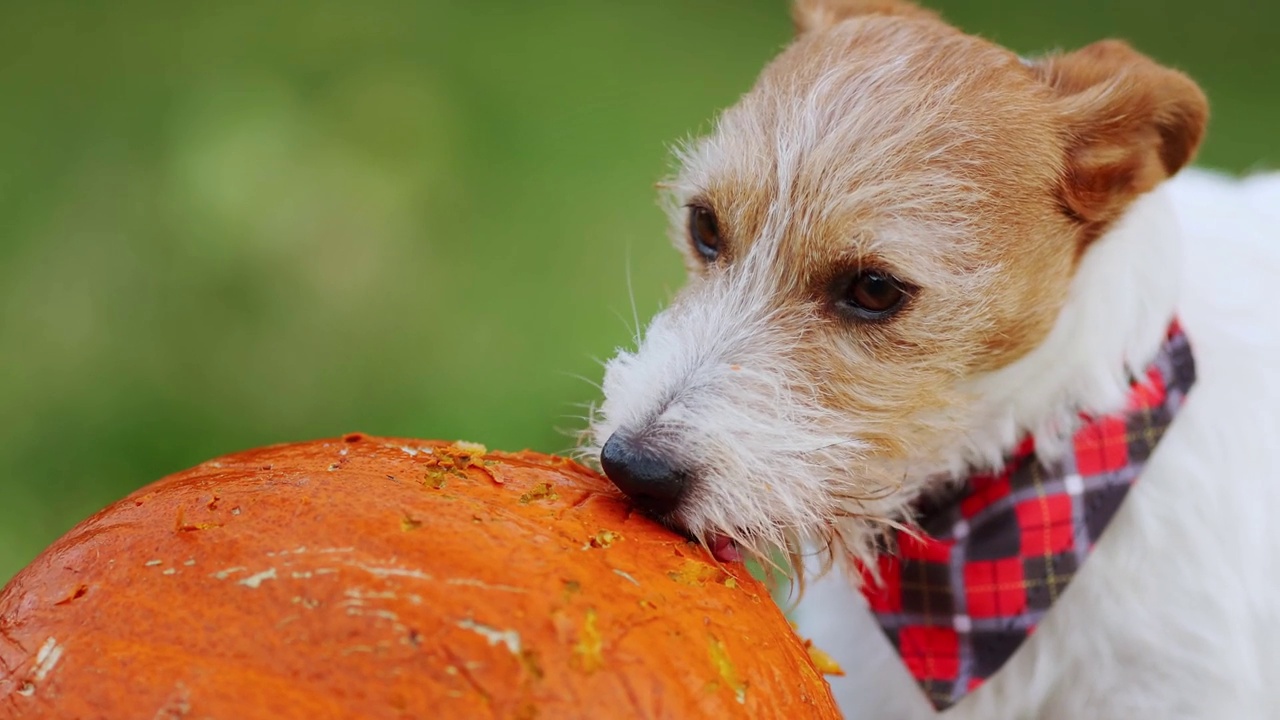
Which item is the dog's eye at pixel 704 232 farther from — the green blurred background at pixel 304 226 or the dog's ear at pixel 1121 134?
the green blurred background at pixel 304 226

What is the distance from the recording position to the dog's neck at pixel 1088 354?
2404 millimetres

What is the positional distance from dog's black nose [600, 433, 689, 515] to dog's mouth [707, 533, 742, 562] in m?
0.10

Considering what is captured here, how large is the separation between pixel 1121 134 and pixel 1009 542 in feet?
2.80

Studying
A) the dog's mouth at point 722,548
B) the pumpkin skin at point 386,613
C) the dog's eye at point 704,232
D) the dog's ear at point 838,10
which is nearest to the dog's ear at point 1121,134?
the dog's ear at point 838,10

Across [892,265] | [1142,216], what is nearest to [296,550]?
[892,265]

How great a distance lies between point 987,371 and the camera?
237cm

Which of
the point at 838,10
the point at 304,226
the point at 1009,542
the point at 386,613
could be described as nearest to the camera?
the point at 386,613

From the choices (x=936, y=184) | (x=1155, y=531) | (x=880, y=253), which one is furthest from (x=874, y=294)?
(x=1155, y=531)

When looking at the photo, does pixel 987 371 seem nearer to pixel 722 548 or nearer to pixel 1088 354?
pixel 1088 354

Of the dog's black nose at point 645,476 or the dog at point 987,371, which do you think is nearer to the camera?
the dog's black nose at point 645,476

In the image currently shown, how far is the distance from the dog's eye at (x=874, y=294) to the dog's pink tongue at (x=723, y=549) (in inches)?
21.1

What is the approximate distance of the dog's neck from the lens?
2.40 m

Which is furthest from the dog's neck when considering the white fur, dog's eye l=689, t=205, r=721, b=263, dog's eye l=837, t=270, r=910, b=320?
A: dog's eye l=689, t=205, r=721, b=263

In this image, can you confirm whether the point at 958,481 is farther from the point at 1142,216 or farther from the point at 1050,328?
the point at 1142,216
